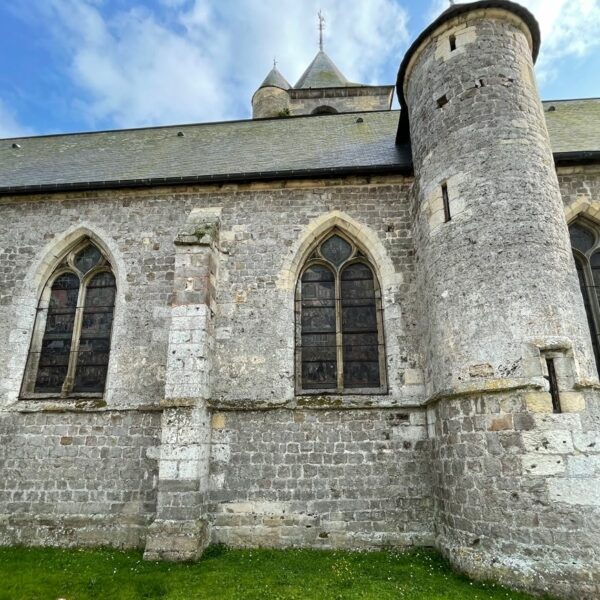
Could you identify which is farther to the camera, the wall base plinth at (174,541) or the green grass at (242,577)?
the wall base plinth at (174,541)

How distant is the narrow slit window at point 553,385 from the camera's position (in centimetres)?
500

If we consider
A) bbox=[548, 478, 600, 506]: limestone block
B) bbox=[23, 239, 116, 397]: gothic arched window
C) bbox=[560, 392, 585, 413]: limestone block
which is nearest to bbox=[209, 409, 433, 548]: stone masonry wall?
bbox=[548, 478, 600, 506]: limestone block

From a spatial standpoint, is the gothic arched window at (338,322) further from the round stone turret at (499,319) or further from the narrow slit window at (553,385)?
the narrow slit window at (553,385)

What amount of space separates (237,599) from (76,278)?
19.2 ft

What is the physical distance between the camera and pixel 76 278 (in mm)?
7871

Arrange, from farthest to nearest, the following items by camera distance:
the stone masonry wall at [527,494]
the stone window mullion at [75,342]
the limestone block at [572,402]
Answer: the stone window mullion at [75,342]
the limestone block at [572,402]
the stone masonry wall at [527,494]

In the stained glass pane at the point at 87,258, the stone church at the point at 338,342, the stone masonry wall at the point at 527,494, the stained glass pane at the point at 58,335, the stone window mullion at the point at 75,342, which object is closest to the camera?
the stone masonry wall at the point at 527,494

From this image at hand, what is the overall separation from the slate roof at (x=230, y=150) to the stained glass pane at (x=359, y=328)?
1.89 m

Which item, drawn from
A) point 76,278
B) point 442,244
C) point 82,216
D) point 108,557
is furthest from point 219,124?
point 108,557

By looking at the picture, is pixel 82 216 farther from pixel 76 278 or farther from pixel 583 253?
pixel 583 253

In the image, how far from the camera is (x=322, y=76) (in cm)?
1900

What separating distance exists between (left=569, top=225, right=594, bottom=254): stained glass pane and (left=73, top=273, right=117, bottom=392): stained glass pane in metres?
7.77

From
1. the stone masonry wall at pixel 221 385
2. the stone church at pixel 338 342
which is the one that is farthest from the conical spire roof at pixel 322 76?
the stone masonry wall at pixel 221 385

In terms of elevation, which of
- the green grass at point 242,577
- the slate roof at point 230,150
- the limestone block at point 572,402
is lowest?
the green grass at point 242,577
